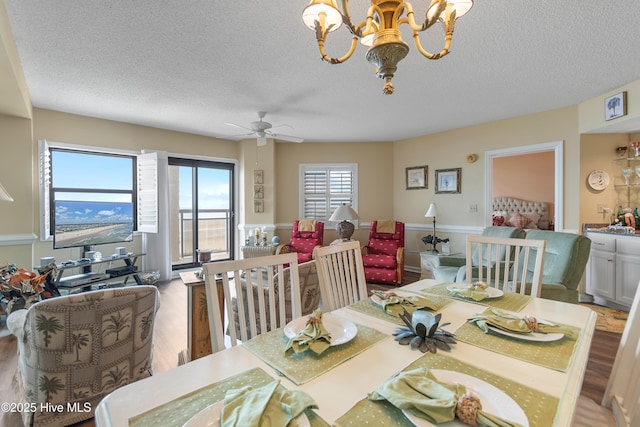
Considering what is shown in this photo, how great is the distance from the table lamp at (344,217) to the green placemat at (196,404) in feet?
13.0

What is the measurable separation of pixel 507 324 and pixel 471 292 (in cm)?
43

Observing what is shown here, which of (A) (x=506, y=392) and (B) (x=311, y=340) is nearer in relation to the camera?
(A) (x=506, y=392)

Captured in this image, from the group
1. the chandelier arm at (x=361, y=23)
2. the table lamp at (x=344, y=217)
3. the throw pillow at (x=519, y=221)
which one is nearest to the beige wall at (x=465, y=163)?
the table lamp at (x=344, y=217)

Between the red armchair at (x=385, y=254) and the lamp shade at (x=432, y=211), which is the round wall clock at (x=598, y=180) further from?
the red armchair at (x=385, y=254)

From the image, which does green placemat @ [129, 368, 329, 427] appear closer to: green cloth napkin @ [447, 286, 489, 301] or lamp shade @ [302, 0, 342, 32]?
green cloth napkin @ [447, 286, 489, 301]

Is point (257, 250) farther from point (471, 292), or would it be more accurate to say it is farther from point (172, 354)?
point (471, 292)

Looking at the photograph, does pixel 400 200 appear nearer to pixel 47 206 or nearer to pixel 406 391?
pixel 406 391

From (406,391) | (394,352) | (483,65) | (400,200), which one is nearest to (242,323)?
(394,352)

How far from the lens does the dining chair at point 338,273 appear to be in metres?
1.57

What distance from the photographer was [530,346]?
1.03 metres

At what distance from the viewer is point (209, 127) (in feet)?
14.9

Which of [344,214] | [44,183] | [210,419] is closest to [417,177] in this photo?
[344,214]

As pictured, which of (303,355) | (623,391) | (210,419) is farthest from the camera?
(623,391)

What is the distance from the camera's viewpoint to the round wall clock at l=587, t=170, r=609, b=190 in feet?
11.6
